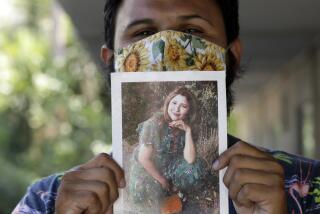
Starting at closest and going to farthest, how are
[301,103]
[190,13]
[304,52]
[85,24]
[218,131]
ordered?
[218,131]
[190,13]
[85,24]
[304,52]
[301,103]

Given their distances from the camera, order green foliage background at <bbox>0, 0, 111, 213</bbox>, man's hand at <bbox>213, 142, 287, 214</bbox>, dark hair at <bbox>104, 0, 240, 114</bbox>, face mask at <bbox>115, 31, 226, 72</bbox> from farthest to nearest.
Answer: green foliage background at <bbox>0, 0, 111, 213</bbox> → dark hair at <bbox>104, 0, 240, 114</bbox> → face mask at <bbox>115, 31, 226, 72</bbox> → man's hand at <bbox>213, 142, 287, 214</bbox>

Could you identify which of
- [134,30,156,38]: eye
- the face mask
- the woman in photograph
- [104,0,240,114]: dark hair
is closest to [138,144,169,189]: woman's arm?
the woman in photograph

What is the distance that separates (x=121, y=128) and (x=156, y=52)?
33cm

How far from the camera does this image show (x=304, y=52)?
34.1ft

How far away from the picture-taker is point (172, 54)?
228 centimetres

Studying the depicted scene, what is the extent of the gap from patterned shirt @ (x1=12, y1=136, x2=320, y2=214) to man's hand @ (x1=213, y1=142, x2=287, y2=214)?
338mm

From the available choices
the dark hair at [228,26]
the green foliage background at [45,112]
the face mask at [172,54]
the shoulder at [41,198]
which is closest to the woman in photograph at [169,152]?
the face mask at [172,54]

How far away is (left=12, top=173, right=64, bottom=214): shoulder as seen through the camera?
95.9 inches

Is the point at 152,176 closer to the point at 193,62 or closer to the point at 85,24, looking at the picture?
the point at 193,62

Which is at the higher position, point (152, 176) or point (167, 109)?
point (167, 109)

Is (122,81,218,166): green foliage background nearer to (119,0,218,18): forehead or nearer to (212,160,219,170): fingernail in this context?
(212,160,219,170): fingernail

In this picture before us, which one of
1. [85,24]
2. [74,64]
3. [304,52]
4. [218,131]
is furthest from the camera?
[74,64]

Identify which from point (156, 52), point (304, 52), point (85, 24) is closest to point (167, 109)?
point (156, 52)

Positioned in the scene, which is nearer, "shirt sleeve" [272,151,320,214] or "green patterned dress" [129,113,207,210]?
"green patterned dress" [129,113,207,210]
